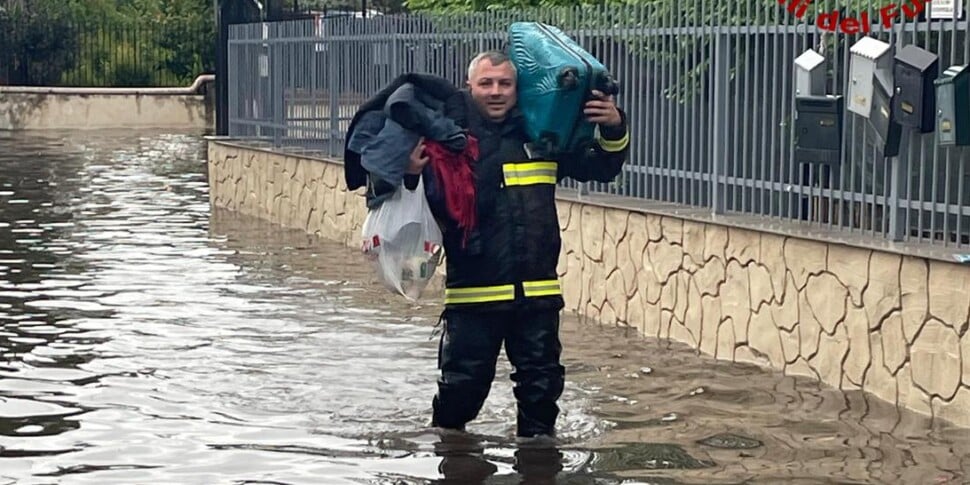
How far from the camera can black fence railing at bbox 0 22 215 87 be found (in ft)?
133

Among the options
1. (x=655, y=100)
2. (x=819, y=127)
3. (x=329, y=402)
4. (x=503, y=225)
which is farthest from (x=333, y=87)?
(x=503, y=225)

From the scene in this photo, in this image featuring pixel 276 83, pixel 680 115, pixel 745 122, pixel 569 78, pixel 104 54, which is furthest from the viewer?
pixel 104 54

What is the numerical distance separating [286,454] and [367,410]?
1079 mm

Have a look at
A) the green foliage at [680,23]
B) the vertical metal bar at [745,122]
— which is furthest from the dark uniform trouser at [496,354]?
the vertical metal bar at [745,122]

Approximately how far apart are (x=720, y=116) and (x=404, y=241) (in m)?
3.75

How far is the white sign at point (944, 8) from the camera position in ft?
28.2

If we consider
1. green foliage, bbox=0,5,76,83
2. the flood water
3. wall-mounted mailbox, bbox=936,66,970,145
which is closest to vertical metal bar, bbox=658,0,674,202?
the flood water

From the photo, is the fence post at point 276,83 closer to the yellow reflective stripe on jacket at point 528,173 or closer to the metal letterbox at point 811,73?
the metal letterbox at point 811,73

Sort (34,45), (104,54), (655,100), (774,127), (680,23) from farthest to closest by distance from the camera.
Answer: (104,54) < (34,45) < (655,100) < (680,23) < (774,127)

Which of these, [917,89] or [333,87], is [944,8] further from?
[333,87]

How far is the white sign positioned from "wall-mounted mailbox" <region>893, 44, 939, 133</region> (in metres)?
0.18

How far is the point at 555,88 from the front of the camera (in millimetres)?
7500

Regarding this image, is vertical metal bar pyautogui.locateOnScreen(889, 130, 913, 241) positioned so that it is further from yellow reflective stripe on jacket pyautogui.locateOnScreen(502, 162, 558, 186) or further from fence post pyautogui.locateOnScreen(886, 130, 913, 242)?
yellow reflective stripe on jacket pyautogui.locateOnScreen(502, 162, 558, 186)

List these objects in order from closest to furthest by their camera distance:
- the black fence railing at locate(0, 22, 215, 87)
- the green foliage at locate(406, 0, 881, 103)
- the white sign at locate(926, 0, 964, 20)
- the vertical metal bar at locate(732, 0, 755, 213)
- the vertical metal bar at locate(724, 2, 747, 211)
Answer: the white sign at locate(926, 0, 964, 20) → the green foliage at locate(406, 0, 881, 103) → the vertical metal bar at locate(732, 0, 755, 213) → the vertical metal bar at locate(724, 2, 747, 211) → the black fence railing at locate(0, 22, 215, 87)
